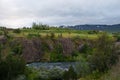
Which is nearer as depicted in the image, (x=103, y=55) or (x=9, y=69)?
(x=9, y=69)

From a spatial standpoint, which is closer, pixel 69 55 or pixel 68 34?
pixel 69 55

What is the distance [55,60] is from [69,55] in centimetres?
673

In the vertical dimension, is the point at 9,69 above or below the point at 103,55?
above

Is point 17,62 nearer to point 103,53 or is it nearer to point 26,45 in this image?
point 103,53

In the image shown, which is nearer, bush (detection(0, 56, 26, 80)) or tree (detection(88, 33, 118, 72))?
bush (detection(0, 56, 26, 80))

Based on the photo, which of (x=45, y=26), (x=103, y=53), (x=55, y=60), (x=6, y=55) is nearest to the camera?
(x=6, y=55)

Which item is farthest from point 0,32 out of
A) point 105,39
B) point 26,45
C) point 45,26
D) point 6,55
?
point 6,55

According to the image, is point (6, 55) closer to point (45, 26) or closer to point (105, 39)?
point (105, 39)

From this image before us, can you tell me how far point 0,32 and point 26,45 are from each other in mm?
12030

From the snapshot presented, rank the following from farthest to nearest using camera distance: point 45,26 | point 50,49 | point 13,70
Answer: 1. point 45,26
2. point 50,49
3. point 13,70

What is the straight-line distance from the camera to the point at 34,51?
152 meters

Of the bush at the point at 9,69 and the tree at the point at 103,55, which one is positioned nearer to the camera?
the bush at the point at 9,69

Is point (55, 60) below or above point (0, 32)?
below

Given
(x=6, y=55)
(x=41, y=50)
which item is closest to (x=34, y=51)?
(x=41, y=50)
